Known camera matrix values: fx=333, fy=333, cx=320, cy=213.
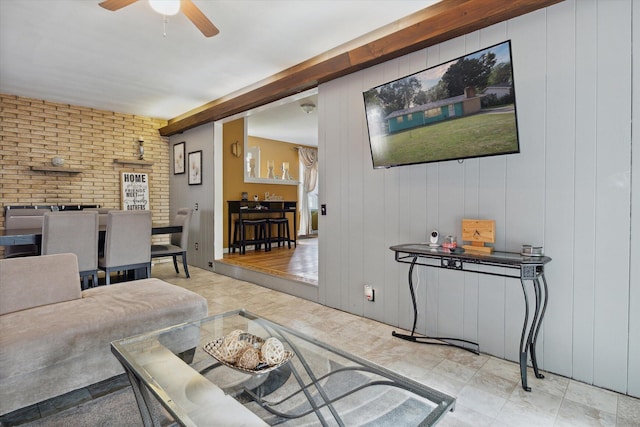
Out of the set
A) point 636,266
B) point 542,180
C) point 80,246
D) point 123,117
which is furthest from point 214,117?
point 636,266

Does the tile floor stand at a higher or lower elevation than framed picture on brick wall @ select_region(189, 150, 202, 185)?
lower

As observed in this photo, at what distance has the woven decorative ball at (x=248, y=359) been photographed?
1.41 m

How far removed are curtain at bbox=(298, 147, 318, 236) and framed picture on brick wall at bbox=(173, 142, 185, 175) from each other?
3829mm

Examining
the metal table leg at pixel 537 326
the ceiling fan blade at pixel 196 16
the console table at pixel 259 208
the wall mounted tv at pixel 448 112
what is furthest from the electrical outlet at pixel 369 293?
the console table at pixel 259 208

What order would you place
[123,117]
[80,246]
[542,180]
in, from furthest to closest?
1. [123,117]
2. [80,246]
3. [542,180]

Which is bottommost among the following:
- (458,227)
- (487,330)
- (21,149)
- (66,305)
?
(487,330)

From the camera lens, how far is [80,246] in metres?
3.39

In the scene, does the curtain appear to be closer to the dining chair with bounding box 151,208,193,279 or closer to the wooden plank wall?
the wooden plank wall

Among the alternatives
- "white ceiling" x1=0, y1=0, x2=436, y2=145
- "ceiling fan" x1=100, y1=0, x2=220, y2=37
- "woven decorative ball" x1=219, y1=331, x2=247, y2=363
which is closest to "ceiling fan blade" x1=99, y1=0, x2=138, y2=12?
"ceiling fan" x1=100, y1=0, x2=220, y2=37

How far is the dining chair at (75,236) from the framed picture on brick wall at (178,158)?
2702 mm

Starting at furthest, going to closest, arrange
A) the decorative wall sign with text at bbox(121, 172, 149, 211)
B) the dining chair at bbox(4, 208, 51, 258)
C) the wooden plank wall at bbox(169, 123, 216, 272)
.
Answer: the decorative wall sign with text at bbox(121, 172, 149, 211), the wooden plank wall at bbox(169, 123, 216, 272), the dining chair at bbox(4, 208, 51, 258)

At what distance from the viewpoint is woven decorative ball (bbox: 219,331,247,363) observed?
4.79 ft

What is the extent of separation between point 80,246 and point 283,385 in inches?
119

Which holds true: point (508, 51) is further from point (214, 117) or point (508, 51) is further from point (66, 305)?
point (214, 117)
